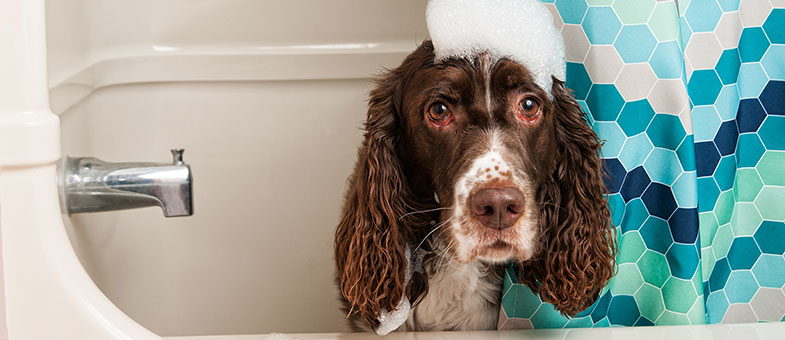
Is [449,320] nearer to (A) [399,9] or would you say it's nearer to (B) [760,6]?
(B) [760,6]

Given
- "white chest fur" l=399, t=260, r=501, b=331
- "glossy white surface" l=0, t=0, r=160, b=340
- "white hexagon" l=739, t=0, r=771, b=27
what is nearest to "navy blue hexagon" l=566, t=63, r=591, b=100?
"white hexagon" l=739, t=0, r=771, b=27

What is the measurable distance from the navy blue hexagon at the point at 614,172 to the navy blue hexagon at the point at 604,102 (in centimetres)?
9

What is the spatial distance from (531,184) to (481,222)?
0.48 ft

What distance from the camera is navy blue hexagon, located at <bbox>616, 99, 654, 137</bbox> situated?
1360 mm

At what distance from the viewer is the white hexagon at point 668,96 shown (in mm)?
1328

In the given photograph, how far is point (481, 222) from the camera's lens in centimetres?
122

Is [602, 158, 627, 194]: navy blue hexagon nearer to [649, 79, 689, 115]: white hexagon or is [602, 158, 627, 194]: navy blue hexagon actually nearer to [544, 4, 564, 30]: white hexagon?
[649, 79, 689, 115]: white hexagon

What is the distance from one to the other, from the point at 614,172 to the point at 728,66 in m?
0.31

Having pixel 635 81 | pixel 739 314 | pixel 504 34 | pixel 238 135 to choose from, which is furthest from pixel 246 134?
pixel 739 314

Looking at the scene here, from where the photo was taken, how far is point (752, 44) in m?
1.39

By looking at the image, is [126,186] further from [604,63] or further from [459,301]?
[604,63]

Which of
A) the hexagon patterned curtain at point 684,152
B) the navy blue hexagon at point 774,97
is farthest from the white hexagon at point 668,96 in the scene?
the navy blue hexagon at point 774,97

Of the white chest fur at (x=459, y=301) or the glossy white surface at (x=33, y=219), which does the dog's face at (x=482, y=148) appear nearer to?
the white chest fur at (x=459, y=301)

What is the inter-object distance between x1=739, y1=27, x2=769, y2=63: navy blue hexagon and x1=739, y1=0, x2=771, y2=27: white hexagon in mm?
16
